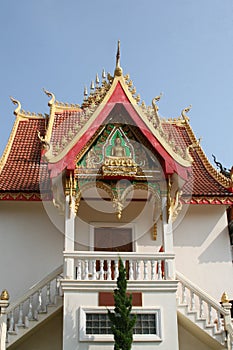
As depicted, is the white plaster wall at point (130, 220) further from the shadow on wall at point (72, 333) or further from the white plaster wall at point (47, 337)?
the shadow on wall at point (72, 333)

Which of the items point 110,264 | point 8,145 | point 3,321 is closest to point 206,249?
point 110,264

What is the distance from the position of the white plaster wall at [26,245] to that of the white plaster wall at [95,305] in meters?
2.38

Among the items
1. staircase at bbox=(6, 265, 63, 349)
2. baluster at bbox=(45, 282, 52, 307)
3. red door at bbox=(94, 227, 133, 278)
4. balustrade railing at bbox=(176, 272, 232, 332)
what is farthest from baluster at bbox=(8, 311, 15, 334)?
balustrade railing at bbox=(176, 272, 232, 332)

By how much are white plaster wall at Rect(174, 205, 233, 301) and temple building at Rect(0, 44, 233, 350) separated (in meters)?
A: 0.03

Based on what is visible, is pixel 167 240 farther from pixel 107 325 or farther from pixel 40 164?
pixel 40 164

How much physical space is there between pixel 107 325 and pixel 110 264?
1221 millimetres

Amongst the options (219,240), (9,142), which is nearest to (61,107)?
(9,142)

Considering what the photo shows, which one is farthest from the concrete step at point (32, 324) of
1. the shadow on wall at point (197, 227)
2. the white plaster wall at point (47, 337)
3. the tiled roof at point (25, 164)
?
the shadow on wall at point (197, 227)

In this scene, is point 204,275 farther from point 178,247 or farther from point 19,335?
point 19,335

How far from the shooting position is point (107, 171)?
1025 centimetres

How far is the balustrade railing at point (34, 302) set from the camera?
9.77 meters

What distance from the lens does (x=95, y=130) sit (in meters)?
10.5

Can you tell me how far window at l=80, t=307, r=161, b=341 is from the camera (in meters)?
9.18

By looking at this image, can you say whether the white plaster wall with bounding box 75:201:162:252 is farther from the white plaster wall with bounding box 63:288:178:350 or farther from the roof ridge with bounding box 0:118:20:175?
the roof ridge with bounding box 0:118:20:175
